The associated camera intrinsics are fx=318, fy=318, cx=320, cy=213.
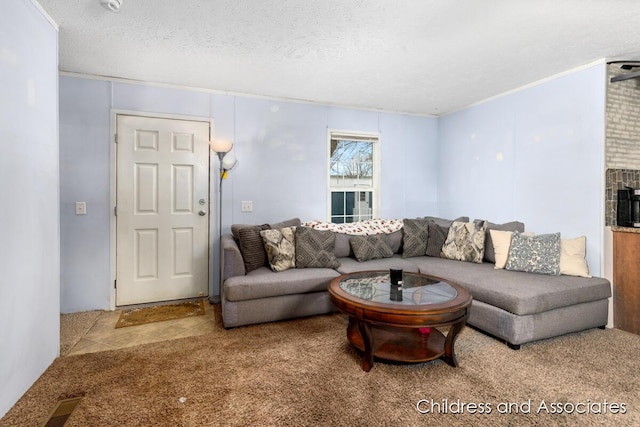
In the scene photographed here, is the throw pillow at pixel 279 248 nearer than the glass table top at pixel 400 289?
No

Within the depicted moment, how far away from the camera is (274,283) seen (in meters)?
2.83

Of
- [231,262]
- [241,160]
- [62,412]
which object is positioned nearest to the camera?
[62,412]

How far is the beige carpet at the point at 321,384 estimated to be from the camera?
165 cm

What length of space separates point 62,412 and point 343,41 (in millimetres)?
2988

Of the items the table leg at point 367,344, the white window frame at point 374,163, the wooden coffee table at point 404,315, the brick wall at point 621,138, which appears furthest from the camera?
the white window frame at point 374,163

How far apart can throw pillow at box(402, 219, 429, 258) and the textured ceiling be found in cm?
160

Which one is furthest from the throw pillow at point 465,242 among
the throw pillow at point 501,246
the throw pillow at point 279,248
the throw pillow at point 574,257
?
the throw pillow at point 279,248

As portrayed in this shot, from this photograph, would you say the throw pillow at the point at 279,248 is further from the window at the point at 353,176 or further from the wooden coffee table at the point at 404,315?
the window at the point at 353,176

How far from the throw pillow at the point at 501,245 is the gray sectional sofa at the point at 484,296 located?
0.34ft

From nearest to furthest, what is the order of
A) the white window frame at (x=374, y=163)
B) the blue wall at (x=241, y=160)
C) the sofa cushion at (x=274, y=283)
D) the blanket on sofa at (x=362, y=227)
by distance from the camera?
the sofa cushion at (x=274, y=283) → the blue wall at (x=241, y=160) → the blanket on sofa at (x=362, y=227) → the white window frame at (x=374, y=163)

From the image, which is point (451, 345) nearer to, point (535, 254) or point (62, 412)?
point (535, 254)

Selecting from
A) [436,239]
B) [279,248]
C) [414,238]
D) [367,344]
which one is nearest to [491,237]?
[436,239]

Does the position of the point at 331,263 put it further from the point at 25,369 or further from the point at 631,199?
the point at 631,199

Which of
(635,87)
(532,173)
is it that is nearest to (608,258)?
(532,173)
